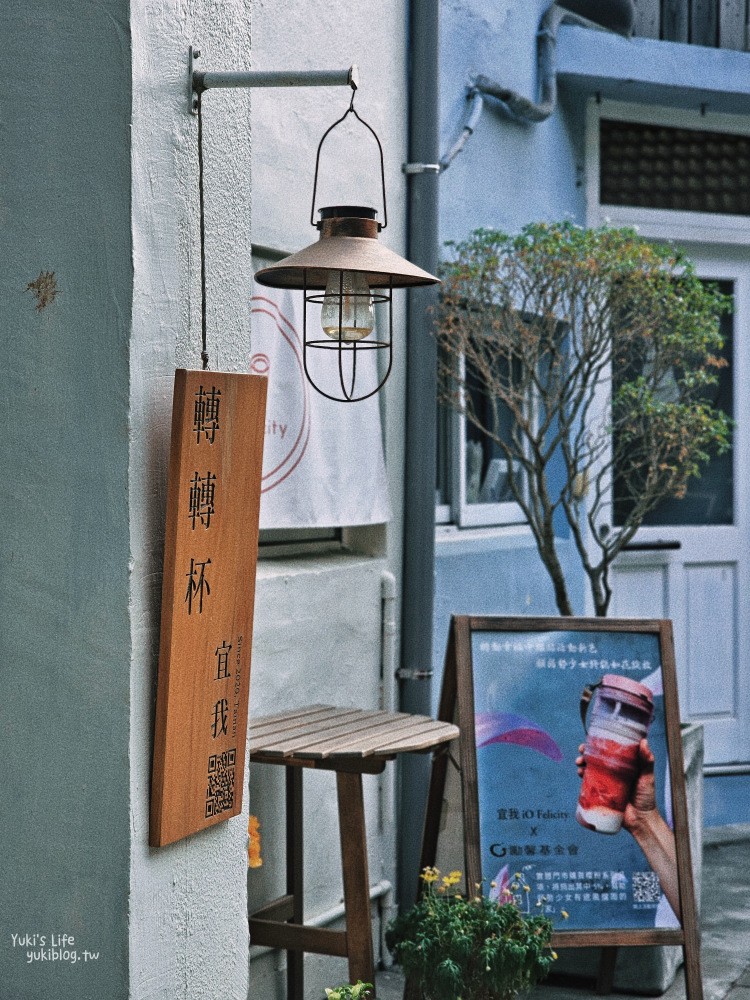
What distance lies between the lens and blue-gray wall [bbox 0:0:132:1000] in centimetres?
293

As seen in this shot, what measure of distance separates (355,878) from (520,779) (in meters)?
0.92

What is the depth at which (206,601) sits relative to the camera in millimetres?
3148

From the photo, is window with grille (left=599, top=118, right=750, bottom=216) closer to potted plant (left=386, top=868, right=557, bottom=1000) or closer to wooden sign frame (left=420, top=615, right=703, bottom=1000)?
wooden sign frame (left=420, top=615, right=703, bottom=1000)

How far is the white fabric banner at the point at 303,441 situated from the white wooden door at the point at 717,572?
9.91 ft

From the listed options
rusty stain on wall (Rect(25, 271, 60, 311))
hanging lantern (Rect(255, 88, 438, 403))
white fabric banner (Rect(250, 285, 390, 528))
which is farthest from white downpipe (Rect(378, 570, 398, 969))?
rusty stain on wall (Rect(25, 271, 60, 311))

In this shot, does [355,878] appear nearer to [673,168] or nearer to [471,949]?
[471,949]

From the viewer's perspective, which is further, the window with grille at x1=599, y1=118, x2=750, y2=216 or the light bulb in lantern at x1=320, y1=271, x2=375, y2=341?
the window with grille at x1=599, y1=118, x2=750, y2=216

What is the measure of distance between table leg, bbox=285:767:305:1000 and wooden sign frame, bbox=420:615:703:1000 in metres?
0.52

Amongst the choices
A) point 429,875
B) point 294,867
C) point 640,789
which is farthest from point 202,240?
point 640,789

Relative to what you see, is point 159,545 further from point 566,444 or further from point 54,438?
point 566,444

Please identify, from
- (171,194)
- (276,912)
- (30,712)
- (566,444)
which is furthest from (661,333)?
(30,712)

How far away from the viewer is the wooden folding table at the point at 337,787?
14.1 ft

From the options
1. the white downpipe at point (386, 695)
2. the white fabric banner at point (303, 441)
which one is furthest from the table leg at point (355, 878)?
the white downpipe at point (386, 695)

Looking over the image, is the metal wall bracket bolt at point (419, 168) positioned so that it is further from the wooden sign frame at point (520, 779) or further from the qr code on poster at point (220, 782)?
the qr code on poster at point (220, 782)
